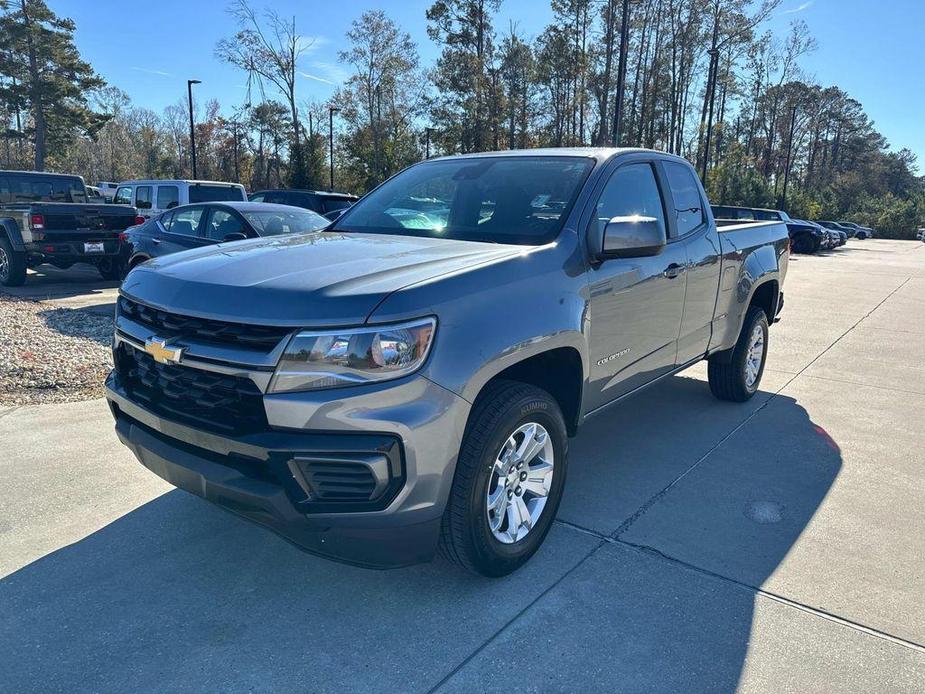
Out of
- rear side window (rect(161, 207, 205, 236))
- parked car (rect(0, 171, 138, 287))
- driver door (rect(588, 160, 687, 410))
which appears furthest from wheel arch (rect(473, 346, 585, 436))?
parked car (rect(0, 171, 138, 287))

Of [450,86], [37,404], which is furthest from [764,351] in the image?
[450,86]

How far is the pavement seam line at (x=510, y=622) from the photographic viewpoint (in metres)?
2.40

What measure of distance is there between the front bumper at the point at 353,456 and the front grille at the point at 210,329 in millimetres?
222

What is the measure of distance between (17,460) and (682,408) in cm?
476

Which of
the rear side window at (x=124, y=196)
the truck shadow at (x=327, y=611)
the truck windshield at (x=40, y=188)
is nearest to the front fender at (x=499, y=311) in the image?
the truck shadow at (x=327, y=611)

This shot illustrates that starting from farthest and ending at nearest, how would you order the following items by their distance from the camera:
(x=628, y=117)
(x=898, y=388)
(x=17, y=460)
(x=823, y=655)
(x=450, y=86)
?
(x=628, y=117), (x=450, y=86), (x=898, y=388), (x=17, y=460), (x=823, y=655)

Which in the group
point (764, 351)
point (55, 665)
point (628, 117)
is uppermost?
point (628, 117)

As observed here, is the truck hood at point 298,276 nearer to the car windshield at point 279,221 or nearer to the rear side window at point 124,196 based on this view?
the car windshield at point 279,221

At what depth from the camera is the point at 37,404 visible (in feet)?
17.3

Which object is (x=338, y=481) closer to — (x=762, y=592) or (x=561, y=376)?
(x=561, y=376)

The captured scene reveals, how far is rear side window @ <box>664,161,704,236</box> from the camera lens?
4.41m

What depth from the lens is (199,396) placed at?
2.62 meters

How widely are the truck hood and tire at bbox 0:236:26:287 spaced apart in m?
9.34

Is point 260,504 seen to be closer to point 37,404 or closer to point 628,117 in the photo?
point 37,404
